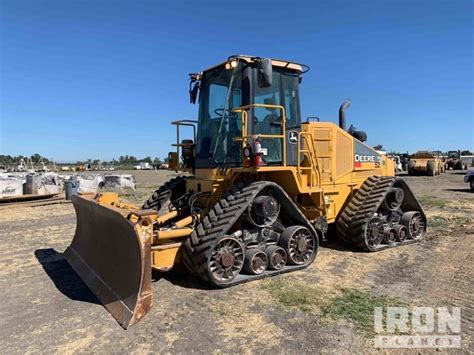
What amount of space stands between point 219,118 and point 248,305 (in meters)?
3.20

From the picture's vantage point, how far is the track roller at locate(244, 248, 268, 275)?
568 centimetres

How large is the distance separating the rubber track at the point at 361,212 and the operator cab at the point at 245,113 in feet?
5.40

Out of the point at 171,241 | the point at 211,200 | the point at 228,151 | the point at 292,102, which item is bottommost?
the point at 171,241

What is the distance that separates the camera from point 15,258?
24.5 ft

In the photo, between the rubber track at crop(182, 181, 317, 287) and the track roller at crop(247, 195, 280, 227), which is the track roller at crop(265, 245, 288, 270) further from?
the track roller at crop(247, 195, 280, 227)

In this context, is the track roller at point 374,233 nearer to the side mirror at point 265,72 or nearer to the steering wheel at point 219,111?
the steering wheel at point 219,111

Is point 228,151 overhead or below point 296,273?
overhead

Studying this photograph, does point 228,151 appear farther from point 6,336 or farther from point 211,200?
point 6,336

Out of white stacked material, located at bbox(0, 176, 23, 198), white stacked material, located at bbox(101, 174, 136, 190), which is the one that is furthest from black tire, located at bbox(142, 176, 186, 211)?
white stacked material, located at bbox(101, 174, 136, 190)

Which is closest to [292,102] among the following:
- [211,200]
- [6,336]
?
[211,200]

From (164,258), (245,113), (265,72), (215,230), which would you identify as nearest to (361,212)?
(245,113)

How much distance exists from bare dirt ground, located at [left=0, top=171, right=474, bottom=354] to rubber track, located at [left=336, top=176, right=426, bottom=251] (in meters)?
0.28

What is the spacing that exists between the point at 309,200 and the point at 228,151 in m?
1.85

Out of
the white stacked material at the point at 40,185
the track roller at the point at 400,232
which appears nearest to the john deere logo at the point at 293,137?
the track roller at the point at 400,232
